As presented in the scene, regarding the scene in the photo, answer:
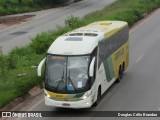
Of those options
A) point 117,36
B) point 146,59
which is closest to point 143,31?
point 146,59

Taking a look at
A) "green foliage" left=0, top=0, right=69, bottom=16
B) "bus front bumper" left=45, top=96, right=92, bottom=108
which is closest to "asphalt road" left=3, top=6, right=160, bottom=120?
"bus front bumper" left=45, top=96, right=92, bottom=108

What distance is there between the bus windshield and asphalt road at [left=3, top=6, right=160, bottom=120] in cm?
126

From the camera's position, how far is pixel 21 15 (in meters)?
53.8

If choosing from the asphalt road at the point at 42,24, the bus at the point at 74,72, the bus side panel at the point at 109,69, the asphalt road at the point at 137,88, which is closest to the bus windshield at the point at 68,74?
the bus at the point at 74,72

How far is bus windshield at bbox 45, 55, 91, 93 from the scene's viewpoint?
17.7m

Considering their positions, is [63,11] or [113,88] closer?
[113,88]

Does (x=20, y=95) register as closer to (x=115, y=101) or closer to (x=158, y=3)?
(x=115, y=101)

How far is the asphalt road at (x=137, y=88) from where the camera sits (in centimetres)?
1919

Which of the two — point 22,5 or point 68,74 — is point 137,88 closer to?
point 68,74

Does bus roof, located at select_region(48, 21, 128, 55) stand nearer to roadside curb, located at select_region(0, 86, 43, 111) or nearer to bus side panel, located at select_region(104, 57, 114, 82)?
bus side panel, located at select_region(104, 57, 114, 82)

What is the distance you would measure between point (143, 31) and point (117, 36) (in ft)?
52.8

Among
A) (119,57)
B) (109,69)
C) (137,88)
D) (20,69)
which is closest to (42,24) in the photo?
(20,69)

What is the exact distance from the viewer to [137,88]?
71.9 ft

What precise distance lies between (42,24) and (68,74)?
1156 inches
